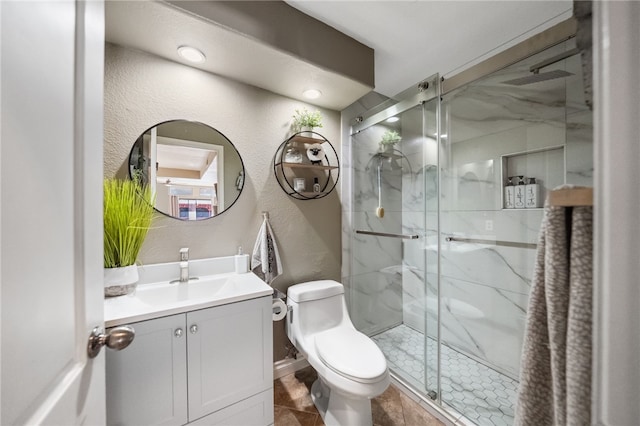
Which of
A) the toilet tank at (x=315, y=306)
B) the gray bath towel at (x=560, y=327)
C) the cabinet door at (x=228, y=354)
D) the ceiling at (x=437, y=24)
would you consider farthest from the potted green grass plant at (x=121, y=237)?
the gray bath towel at (x=560, y=327)

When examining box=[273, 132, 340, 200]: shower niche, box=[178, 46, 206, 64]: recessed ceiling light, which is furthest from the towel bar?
box=[178, 46, 206, 64]: recessed ceiling light

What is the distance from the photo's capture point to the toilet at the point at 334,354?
1149 mm

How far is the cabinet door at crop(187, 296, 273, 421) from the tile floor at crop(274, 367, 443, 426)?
0.41m

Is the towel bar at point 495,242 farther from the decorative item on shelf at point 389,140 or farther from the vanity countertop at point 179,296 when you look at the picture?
the vanity countertop at point 179,296

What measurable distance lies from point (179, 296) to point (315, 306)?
82 cm

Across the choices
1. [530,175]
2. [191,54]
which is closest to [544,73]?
[530,175]

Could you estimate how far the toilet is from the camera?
1.15 m

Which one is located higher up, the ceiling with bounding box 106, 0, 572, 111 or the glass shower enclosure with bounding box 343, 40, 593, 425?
the ceiling with bounding box 106, 0, 572, 111

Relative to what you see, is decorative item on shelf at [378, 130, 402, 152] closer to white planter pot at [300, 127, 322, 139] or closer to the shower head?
white planter pot at [300, 127, 322, 139]

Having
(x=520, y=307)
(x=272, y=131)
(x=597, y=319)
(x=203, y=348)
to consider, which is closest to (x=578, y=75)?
(x=520, y=307)

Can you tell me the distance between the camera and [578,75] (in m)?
1.14

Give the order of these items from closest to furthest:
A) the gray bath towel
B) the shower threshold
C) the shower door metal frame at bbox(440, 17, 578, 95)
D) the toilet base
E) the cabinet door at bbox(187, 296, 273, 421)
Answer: the gray bath towel
the cabinet door at bbox(187, 296, 273, 421)
the shower door metal frame at bbox(440, 17, 578, 95)
the toilet base
the shower threshold

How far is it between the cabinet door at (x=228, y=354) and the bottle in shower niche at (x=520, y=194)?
161 cm

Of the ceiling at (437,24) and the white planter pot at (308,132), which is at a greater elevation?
the ceiling at (437,24)
